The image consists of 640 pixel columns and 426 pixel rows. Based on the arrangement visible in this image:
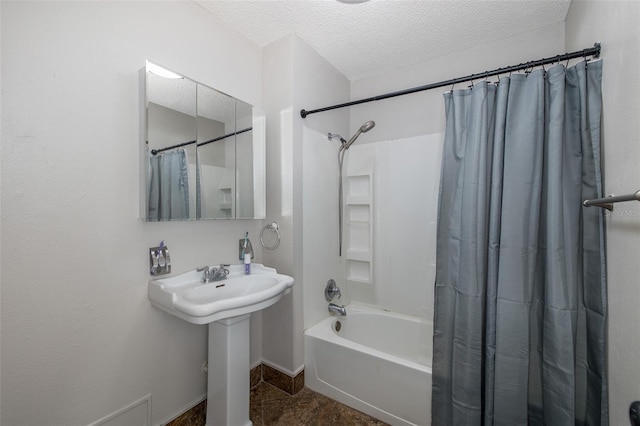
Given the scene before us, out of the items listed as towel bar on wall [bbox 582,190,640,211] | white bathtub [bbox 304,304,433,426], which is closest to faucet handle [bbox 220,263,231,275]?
white bathtub [bbox 304,304,433,426]

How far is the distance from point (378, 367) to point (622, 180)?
1.37 m

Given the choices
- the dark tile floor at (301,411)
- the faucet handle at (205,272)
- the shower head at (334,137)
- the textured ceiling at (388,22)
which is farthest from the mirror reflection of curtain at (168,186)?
the dark tile floor at (301,411)

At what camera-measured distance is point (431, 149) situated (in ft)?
6.48

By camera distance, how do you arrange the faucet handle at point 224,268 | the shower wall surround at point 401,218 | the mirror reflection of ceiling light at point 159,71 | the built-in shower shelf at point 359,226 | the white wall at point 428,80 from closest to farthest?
the mirror reflection of ceiling light at point 159,71, the faucet handle at point 224,268, the white wall at point 428,80, the shower wall surround at point 401,218, the built-in shower shelf at point 359,226

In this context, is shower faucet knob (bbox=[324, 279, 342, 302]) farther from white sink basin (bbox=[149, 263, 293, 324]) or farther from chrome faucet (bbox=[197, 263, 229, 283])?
chrome faucet (bbox=[197, 263, 229, 283])

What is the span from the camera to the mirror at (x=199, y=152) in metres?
1.29

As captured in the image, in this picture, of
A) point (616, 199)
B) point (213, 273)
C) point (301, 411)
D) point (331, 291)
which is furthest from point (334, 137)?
point (301, 411)

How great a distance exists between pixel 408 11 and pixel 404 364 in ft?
6.58

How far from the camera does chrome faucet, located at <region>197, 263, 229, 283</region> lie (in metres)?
1.49

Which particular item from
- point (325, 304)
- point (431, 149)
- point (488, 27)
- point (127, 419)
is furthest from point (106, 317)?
point (488, 27)

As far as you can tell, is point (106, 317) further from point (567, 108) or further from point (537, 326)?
point (567, 108)

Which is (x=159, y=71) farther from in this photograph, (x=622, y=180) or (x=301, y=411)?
(x=301, y=411)

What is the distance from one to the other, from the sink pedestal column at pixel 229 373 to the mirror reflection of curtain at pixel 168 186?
2.03 feet

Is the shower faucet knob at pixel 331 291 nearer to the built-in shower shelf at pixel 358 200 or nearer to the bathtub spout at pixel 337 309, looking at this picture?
the bathtub spout at pixel 337 309
